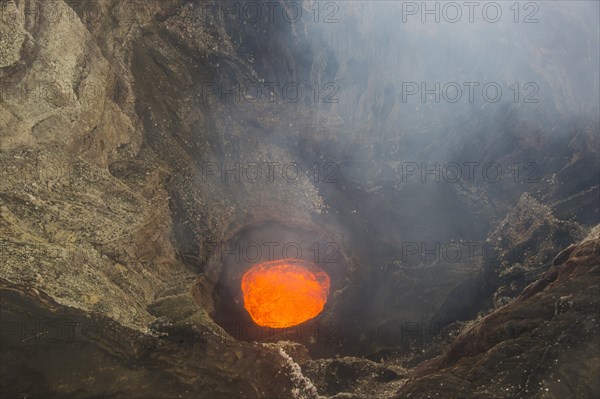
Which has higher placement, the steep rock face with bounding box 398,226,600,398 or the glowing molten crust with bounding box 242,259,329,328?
the glowing molten crust with bounding box 242,259,329,328

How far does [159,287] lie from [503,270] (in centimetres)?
1499

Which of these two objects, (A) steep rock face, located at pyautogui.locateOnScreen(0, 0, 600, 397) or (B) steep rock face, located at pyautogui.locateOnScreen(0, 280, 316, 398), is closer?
(B) steep rock face, located at pyautogui.locateOnScreen(0, 280, 316, 398)

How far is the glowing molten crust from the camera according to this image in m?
21.1

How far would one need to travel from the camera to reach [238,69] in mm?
23375

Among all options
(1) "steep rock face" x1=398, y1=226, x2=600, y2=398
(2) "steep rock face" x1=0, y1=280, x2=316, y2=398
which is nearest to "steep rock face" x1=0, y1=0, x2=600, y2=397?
(2) "steep rock face" x1=0, y1=280, x2=316, y2=398

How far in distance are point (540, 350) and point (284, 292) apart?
12948 millimetres

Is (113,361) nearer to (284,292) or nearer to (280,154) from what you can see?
(284,292)

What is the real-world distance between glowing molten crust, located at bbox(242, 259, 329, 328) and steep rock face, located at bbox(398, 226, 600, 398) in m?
9.07

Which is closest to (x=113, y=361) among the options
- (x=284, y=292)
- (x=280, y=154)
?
(x=284, y=292)

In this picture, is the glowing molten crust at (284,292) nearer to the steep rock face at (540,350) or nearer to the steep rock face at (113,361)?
the steep rock face at (113,361)

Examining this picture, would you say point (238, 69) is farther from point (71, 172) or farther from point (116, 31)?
point (71, 172)

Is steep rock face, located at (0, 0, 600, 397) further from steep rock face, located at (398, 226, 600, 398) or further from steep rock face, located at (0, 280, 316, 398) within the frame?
steep rock face, located at (398, 226, 600, 398)

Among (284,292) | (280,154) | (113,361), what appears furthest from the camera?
(280,154)

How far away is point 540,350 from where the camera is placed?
1095cm
